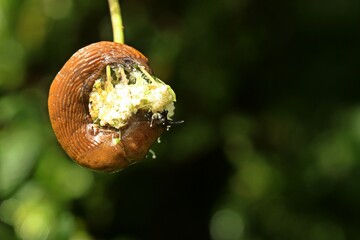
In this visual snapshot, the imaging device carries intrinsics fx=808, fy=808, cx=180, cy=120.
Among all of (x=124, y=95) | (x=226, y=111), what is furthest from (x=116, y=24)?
(x=226, y=111)

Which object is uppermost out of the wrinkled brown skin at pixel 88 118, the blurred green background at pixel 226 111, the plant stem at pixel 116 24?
the plant stem at pixel 116 24

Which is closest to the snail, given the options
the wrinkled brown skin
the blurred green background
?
the wrinkled brown skin

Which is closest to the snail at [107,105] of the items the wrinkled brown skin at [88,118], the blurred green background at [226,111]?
the wrinkled brown skin at [88,118]

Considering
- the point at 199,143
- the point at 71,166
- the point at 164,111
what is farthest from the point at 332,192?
the point at 164,111

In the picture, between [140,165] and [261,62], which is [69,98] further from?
[261,62]

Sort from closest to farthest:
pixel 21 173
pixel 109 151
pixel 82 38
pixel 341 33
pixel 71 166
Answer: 1. pixel 109 151
2. pixel 21 173
3. pixel 71 166
4. pixel 82 38
5. pixel 341 33

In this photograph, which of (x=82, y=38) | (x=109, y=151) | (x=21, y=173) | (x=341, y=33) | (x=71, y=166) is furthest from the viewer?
(x=341, y=33)

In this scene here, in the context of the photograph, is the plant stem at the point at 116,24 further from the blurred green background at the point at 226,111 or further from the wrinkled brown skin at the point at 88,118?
the blurred green background at the point at 226,111
